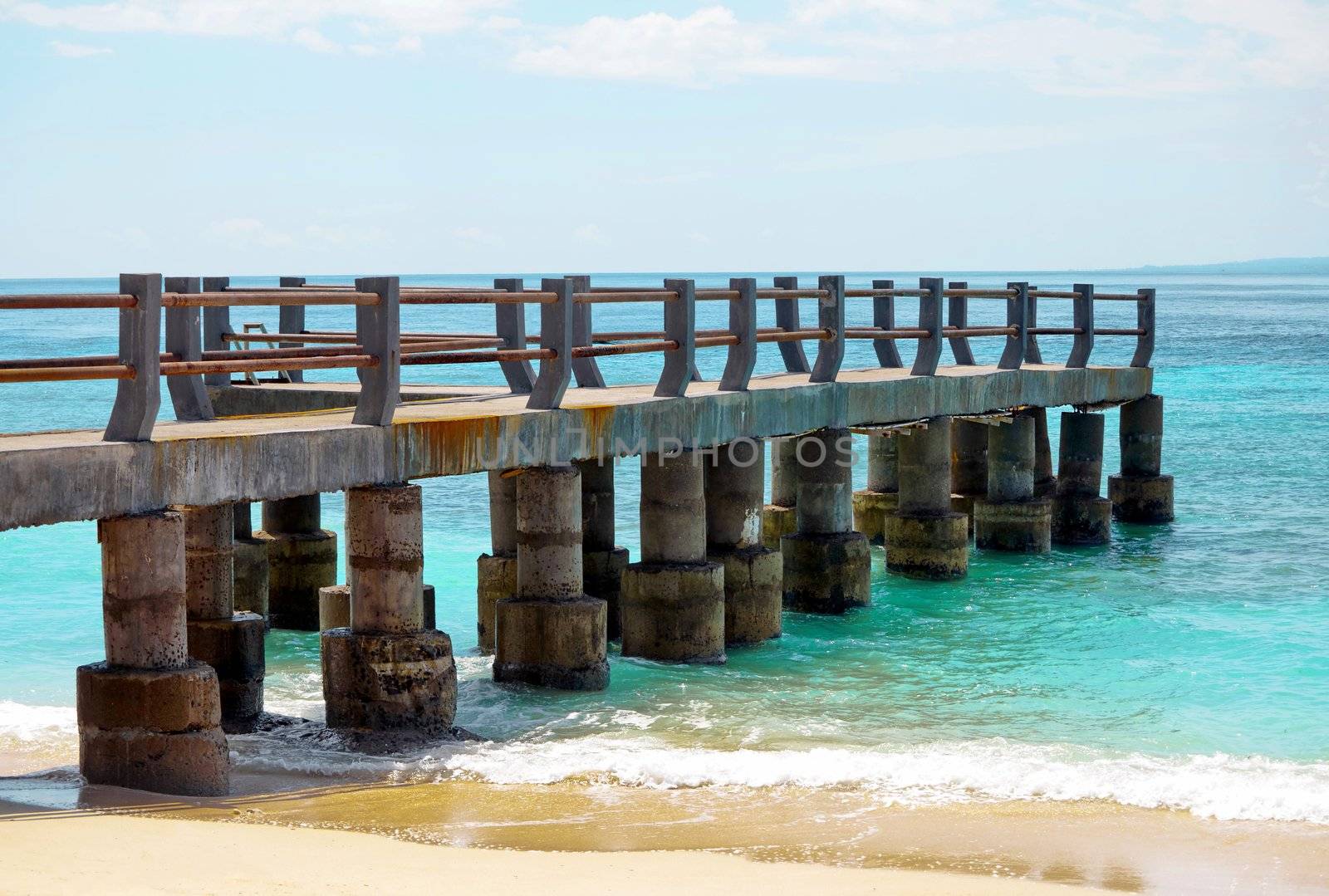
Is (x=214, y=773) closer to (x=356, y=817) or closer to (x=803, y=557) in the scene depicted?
(x=356, y=817)

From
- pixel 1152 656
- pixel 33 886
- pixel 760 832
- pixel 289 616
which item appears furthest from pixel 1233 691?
pixel 33 886

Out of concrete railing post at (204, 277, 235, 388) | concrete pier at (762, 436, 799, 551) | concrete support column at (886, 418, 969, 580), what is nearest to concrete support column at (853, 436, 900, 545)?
concrete support column at (886, 418, 969, 580)

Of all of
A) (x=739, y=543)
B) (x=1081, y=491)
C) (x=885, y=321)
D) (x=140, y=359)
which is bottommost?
(x=1081, y=491)

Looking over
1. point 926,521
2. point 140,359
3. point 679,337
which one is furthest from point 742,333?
point 140,359

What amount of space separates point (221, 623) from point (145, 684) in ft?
9.94

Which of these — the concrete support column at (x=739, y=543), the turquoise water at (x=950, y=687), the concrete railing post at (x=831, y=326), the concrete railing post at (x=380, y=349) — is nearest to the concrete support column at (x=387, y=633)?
the turquoise water at (x=950, y=687)

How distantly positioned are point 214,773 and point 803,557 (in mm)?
8051

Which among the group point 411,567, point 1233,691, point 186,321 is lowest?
point 1233,691

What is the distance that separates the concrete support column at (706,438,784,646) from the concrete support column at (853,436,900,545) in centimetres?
552

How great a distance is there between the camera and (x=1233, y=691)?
14.2 m

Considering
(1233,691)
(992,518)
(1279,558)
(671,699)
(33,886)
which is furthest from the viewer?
(1279,558)

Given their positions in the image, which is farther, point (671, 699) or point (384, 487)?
point (671, 699)

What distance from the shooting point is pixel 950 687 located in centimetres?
1394

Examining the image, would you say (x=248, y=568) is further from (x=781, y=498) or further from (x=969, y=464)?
(x=969, y=464)
